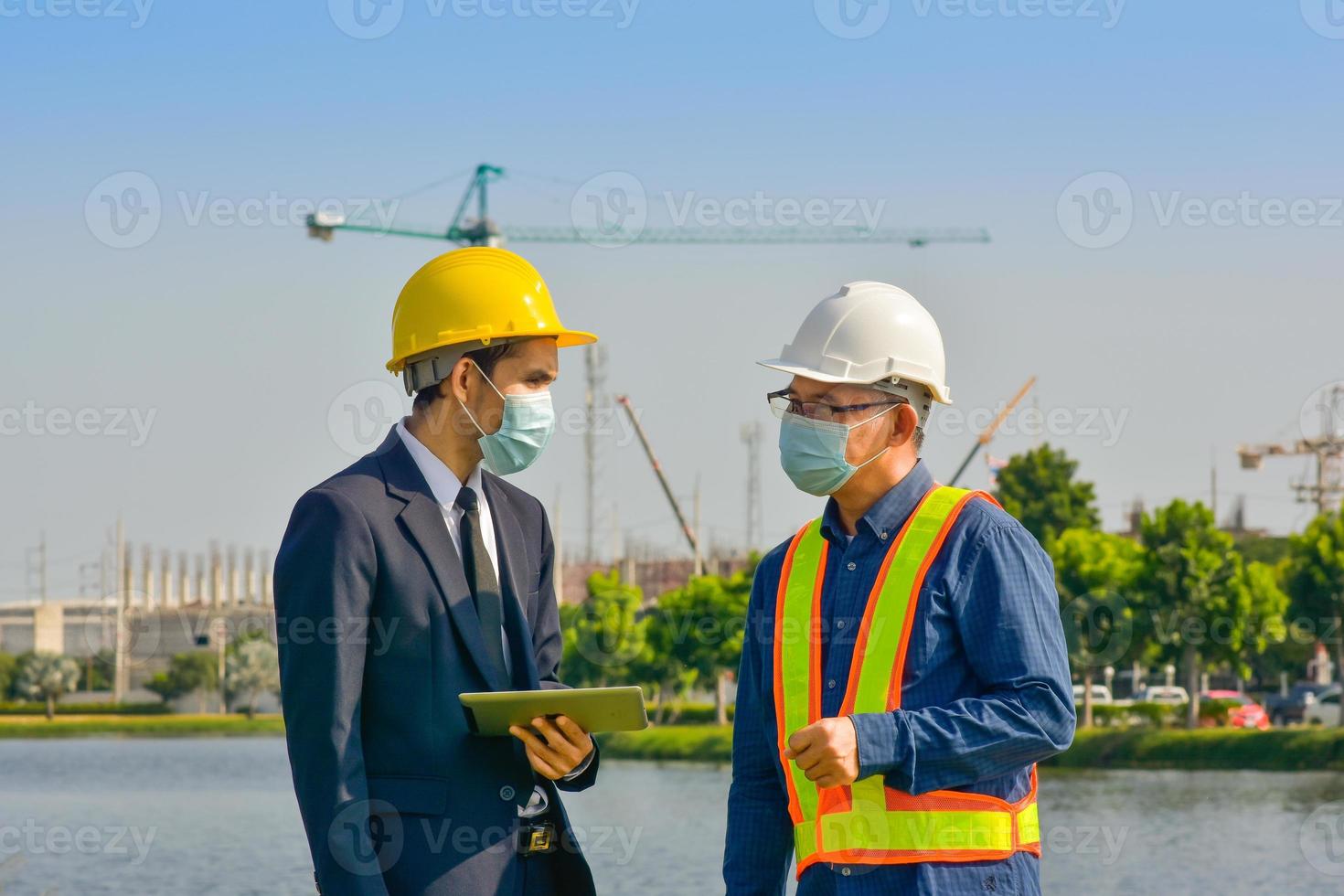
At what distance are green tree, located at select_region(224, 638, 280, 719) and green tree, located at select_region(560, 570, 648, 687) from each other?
143 ft

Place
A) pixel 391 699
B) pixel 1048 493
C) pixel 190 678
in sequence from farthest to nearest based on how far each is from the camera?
pixel 190 678 < pixel 1048 493 < pixel 391 699

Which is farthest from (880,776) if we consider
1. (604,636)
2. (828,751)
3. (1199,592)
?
(604,636)

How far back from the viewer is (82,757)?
67.0 m

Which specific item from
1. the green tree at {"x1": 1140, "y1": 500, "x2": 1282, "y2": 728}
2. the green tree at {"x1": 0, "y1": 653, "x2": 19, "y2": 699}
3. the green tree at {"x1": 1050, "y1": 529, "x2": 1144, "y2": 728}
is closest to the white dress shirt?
the green tree at {"x1": 1140, "y1": 500, "x2": 1282, "y2": 728}

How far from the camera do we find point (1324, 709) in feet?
176

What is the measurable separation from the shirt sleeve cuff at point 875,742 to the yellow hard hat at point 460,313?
54.3 inches

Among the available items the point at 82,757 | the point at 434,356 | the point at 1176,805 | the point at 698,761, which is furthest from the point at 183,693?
the point at 434,356

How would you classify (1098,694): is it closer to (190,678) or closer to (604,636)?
(604,636)

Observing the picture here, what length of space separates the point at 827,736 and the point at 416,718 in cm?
108

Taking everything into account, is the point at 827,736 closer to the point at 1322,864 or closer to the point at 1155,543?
the point at 1322,864

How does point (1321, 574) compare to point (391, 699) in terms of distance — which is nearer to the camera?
point (391, 699)

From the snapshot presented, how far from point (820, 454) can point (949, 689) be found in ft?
2.30

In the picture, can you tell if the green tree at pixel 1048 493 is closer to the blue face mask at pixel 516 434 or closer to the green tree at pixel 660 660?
the green tree at pixel 660 660

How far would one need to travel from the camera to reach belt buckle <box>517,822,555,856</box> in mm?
4598
